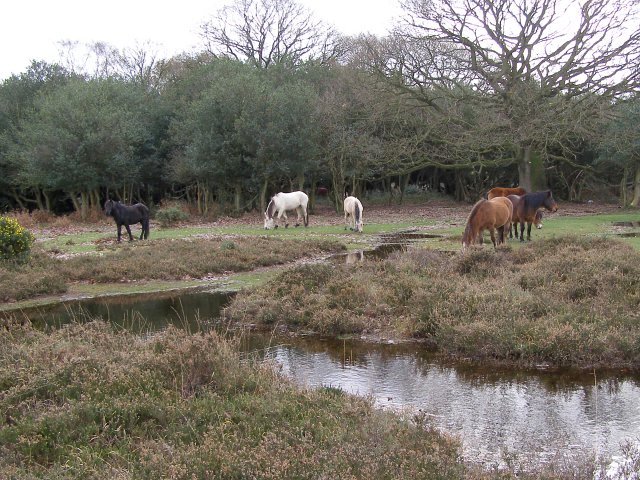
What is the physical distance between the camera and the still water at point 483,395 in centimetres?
631

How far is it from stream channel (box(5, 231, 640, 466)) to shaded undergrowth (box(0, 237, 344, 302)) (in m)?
5.25

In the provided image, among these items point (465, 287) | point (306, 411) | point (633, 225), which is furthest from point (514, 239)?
point (306, 411)

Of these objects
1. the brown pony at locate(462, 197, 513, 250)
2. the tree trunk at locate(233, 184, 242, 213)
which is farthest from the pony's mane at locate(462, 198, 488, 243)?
the tree trunk at locate(233, 184, 242, 213)

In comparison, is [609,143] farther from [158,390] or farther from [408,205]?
[158,390]

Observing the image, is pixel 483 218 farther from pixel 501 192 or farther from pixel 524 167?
pixel 524 167

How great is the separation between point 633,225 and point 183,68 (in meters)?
34.3

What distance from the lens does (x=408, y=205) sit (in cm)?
4269

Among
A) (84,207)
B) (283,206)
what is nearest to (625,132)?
(283,206)

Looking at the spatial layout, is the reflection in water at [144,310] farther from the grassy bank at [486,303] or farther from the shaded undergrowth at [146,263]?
the shaded undergrowth at [146,263]

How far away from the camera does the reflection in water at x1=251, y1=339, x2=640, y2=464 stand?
629 centimetres

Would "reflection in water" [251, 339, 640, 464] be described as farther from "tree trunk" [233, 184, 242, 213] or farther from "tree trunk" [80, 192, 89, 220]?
"tree trunk" [80, 192, 89, 220]

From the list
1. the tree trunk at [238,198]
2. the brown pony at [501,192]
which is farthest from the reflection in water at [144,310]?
the tree trunk at [238,198]

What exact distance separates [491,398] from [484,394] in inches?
6.4

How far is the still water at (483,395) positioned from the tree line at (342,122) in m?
23.3
